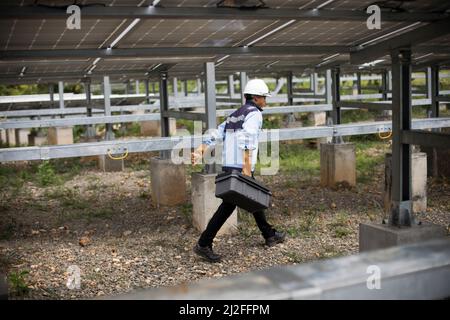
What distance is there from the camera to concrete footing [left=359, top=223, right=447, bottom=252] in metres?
4.68

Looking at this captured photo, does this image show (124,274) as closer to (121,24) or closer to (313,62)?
(121,24)

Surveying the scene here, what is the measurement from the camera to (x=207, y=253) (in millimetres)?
5551

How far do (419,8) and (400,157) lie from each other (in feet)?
4.09

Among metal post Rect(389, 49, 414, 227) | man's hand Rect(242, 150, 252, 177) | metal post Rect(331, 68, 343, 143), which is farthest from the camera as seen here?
metal post Rect(331, 68, 343, 143)

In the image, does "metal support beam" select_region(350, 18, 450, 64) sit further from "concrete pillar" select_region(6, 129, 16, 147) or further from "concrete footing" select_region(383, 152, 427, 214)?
"concrete pillar" select_region(6, 129, 16, 147)

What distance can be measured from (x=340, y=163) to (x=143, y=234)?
348 centimetres

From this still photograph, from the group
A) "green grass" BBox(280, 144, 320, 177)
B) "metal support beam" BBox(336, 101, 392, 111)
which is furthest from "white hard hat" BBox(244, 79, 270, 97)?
"green grass" BBox(280, 144, 320, 177)

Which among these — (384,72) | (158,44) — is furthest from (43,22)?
(384,72)

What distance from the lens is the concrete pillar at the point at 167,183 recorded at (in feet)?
26.2

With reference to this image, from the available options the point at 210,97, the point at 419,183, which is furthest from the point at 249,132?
the point at 419,183

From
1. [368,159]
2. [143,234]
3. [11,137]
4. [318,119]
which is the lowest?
[143,234]

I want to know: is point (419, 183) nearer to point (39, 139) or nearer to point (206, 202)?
point (206, 202)

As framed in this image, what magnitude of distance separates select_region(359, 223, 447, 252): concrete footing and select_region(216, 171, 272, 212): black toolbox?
0.95m

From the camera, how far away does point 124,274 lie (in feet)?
17.1
